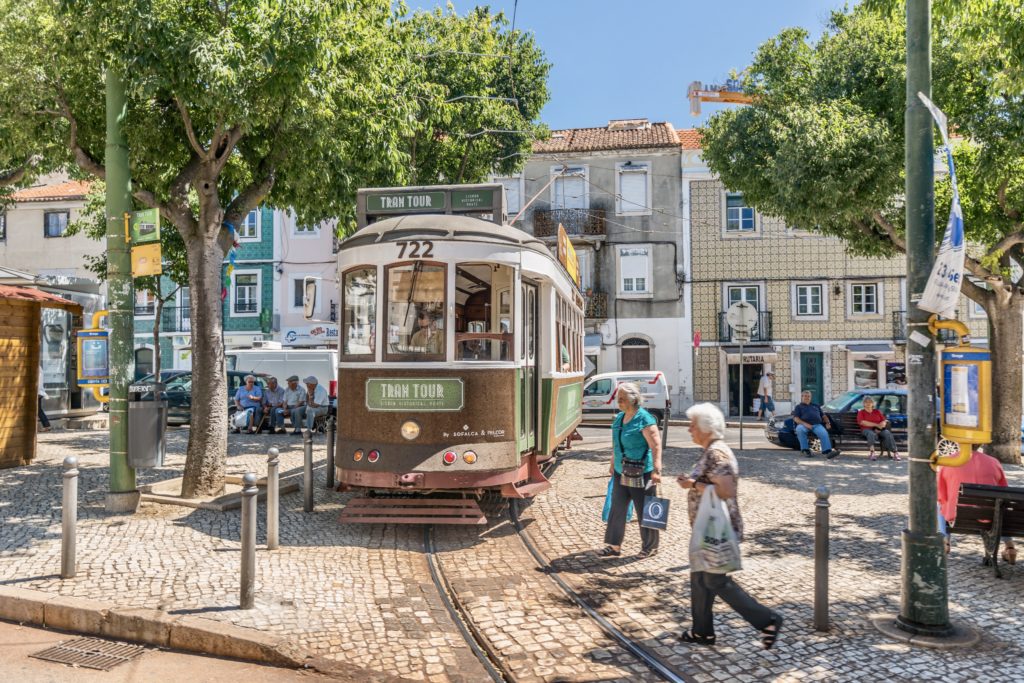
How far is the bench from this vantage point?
6.79 metres

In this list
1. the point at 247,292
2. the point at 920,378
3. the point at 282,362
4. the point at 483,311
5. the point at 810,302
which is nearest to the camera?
the point at 920,378

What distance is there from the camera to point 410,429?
788 centimetres

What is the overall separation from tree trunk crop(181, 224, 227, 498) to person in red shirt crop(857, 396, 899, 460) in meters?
12.3

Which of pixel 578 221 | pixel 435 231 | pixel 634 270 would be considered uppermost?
pixel 578 221

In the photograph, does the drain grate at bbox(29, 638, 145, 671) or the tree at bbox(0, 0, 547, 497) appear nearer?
the drain grate at bbox(29, 638, 145, 671)

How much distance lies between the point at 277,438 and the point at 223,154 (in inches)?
365

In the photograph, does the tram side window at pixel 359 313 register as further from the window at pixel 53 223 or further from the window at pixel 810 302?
the window at pixel 53 223

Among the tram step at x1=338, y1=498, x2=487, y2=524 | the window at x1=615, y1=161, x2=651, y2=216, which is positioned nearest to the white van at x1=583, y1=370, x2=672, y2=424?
the window at x1=615, y1=161, x2=651, y2=216

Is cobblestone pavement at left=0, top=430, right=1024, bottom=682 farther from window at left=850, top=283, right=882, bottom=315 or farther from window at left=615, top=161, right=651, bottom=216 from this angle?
window at left=615, top=161, right=651, bottom=216

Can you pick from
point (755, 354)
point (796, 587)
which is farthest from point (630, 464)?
point (755, 354)

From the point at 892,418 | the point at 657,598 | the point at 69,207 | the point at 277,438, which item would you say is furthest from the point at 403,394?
the point at 69,207

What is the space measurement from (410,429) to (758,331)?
25058 mm

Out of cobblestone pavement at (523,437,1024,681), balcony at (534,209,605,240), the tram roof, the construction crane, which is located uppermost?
the construction crane

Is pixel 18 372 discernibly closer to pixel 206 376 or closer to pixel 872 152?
pixel 206 376
